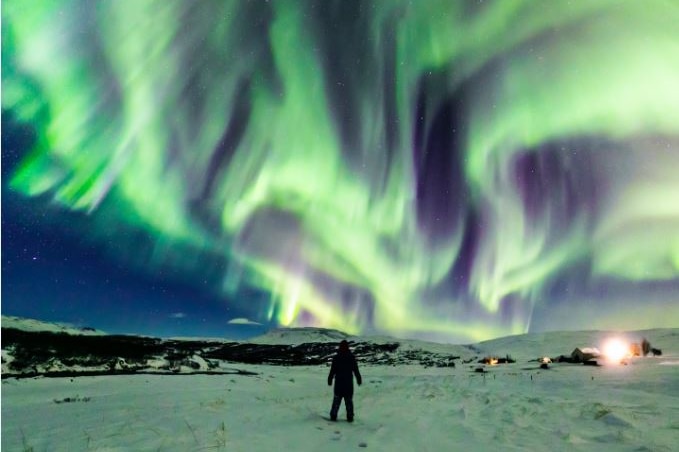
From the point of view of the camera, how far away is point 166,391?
21.7m

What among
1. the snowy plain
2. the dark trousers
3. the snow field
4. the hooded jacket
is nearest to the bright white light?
the snowy plain

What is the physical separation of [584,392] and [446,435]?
47.5 feet

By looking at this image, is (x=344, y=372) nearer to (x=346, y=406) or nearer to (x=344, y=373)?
(x=344, y=373)

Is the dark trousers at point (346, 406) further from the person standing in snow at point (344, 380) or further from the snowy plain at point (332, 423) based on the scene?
the snowy plain at point (332, 423)

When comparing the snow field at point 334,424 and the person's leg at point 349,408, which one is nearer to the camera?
the snow field at point 334,424

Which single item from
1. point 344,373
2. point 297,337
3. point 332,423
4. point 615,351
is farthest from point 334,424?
point 297,337

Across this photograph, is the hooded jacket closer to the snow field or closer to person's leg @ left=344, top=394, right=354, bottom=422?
person's leg @ left=344, top=394, right=354, bottom=422

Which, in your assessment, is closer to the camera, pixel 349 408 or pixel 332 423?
pixel 332 423

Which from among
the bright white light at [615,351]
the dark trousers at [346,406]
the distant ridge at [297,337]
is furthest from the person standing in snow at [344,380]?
the distant ridge at [297,337]

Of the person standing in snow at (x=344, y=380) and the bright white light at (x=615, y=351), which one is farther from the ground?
the bright white light at (x=615, y=351)

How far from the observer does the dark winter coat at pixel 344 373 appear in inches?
483

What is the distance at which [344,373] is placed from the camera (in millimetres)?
12508

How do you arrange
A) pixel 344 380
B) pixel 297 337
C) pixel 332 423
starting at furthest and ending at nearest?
pixel 297 337, pixel 344 380, pixel 332 423

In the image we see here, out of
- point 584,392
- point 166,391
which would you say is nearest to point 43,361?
point 166,391
